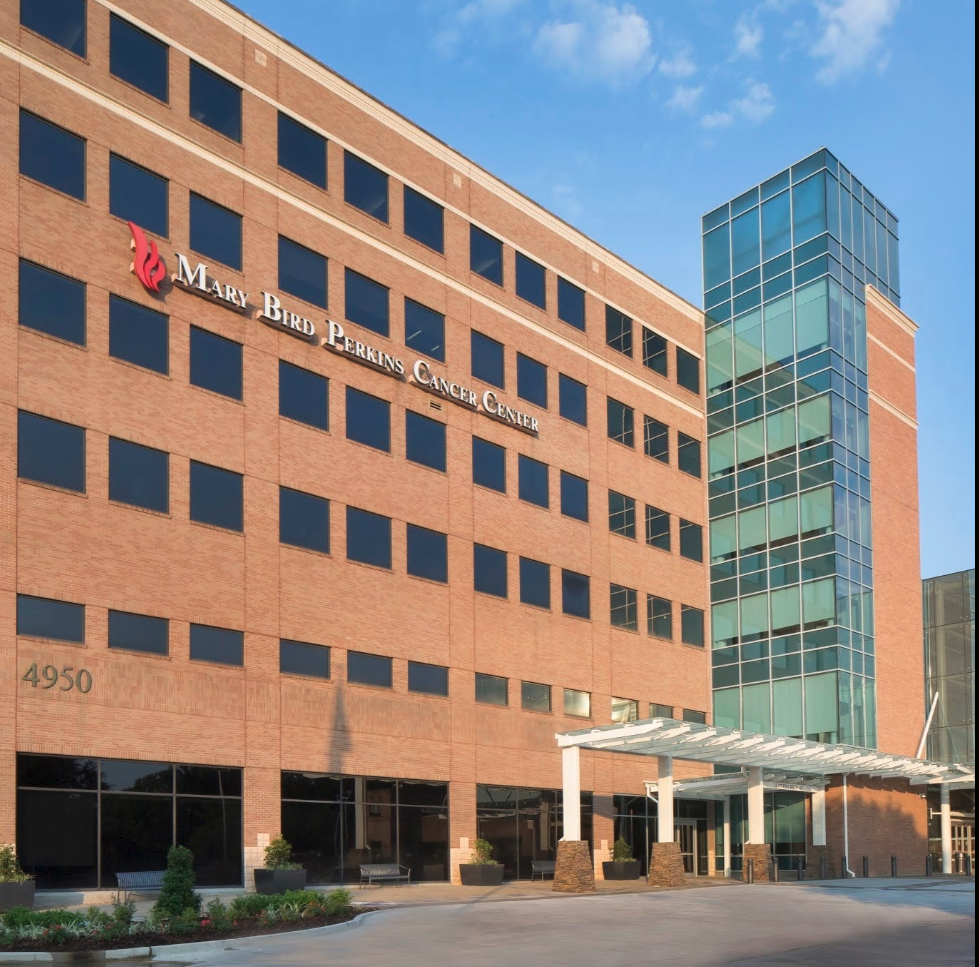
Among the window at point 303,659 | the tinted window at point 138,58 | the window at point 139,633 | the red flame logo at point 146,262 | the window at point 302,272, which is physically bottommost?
the window at point 303,659

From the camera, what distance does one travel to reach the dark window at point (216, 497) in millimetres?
34562

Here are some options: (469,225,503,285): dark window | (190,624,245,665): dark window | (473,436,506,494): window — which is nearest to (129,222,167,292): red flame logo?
(190,624,245,665): dark window

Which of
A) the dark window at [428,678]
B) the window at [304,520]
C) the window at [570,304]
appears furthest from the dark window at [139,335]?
the window at [570,304]

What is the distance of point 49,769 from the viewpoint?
99.7 feet

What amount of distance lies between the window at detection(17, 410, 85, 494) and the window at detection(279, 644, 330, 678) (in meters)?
7.58

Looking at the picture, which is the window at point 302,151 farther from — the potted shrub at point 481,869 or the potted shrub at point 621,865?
the potted shrub at point 621,865

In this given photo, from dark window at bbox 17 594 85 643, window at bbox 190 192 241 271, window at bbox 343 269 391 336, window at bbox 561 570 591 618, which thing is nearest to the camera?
dark window at bbox 17 594 85 643

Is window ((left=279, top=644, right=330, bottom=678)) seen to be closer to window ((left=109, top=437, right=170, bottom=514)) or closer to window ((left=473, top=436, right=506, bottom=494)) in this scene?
window ((left=109, top=437, right=170, bottom=514))

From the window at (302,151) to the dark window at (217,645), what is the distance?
14058 mm

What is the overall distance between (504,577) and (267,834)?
1281 cm

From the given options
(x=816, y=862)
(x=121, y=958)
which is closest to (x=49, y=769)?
(x=121, y=958)

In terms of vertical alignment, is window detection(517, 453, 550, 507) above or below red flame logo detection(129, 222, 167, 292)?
below

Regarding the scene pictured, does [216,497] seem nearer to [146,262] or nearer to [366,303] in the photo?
[146,262]

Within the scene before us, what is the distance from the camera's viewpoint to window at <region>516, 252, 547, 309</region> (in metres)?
47.1
